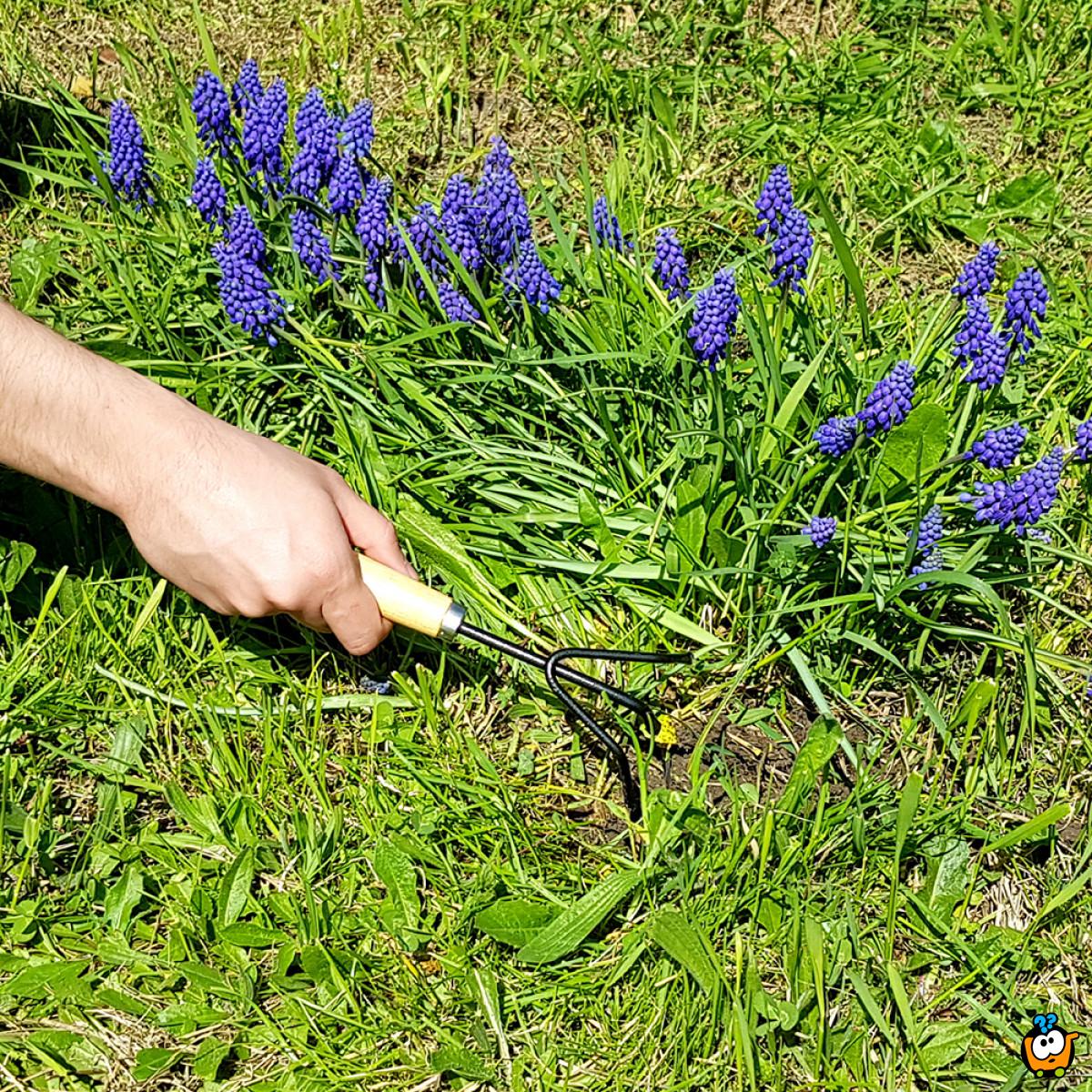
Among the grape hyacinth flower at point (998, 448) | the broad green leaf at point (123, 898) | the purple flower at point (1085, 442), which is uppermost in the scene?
the purple flower at point (1085, 442)

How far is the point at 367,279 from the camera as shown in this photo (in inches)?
109

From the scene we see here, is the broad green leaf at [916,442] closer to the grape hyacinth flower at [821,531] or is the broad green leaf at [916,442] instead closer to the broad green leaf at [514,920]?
the grape hyacinth flower at [821,531]

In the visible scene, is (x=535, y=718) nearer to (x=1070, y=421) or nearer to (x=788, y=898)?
(x=788, y=898)

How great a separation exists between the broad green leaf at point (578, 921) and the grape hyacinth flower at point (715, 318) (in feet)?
3.28

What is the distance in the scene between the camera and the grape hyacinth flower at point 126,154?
2.85 meters

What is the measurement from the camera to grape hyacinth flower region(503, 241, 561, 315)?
8.55 feet

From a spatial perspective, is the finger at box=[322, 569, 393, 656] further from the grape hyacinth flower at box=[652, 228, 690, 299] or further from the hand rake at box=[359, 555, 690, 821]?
the grape hyacinth flower at box=[652, 228, 690, 299]

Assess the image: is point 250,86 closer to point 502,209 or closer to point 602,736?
point 502,209

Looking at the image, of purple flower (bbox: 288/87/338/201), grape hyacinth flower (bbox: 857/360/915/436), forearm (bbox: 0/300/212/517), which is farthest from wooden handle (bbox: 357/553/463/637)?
purple flower (bbox: 288/87/338/201)

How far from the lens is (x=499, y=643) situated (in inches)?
92.0

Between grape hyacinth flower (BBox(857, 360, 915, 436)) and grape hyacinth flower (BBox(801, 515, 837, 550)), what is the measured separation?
0.67ft

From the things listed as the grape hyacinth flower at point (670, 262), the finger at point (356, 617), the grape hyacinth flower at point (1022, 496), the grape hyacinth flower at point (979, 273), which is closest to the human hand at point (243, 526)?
the finger at point (356, 617)

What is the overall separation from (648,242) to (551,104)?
2.26ft

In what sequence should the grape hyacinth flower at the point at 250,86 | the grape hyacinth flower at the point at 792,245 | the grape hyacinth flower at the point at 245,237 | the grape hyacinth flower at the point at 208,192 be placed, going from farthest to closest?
the grape hyacinth flower at the point at 250,86
the grape hyacinth flower at the point at 208,192
the grape hyacinth flower at the point at 245,237
the grape hyacinth flower at the point at 792,245
